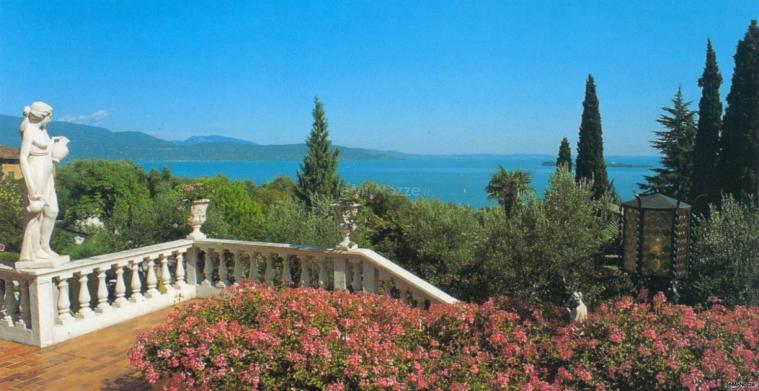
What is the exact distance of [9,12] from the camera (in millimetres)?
5094

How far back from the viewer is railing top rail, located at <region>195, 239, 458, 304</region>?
197 inches

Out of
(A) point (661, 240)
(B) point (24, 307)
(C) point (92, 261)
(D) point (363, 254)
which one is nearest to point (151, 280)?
(C) point (92, 261)

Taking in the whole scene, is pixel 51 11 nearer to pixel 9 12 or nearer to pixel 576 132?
pixel 9 12

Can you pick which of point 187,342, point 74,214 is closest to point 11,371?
point 187,342

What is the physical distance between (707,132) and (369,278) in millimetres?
14580

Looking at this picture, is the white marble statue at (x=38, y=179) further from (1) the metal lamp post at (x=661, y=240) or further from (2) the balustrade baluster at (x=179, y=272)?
(1) the metal lamp post at (x=661, y=240)

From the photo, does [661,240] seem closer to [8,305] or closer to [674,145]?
[8,305]

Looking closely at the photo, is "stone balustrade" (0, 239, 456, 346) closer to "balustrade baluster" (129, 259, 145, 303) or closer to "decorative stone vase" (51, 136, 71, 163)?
"balustrade baluster" (129, 259, 145, 303)

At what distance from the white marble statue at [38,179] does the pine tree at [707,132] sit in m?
15.4

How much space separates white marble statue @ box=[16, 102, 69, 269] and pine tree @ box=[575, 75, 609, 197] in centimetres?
2163

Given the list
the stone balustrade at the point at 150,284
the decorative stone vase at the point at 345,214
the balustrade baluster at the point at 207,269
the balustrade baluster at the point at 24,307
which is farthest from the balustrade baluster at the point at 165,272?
the decorative stone vase at the point at 345,214

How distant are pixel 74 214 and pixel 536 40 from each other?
3626 cm

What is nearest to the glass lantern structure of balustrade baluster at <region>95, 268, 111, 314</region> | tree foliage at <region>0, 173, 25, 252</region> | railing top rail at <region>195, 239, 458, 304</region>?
railing top rail at <region>195, 239, 458, 304</region>

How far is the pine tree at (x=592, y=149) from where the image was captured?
2225 centimetres
